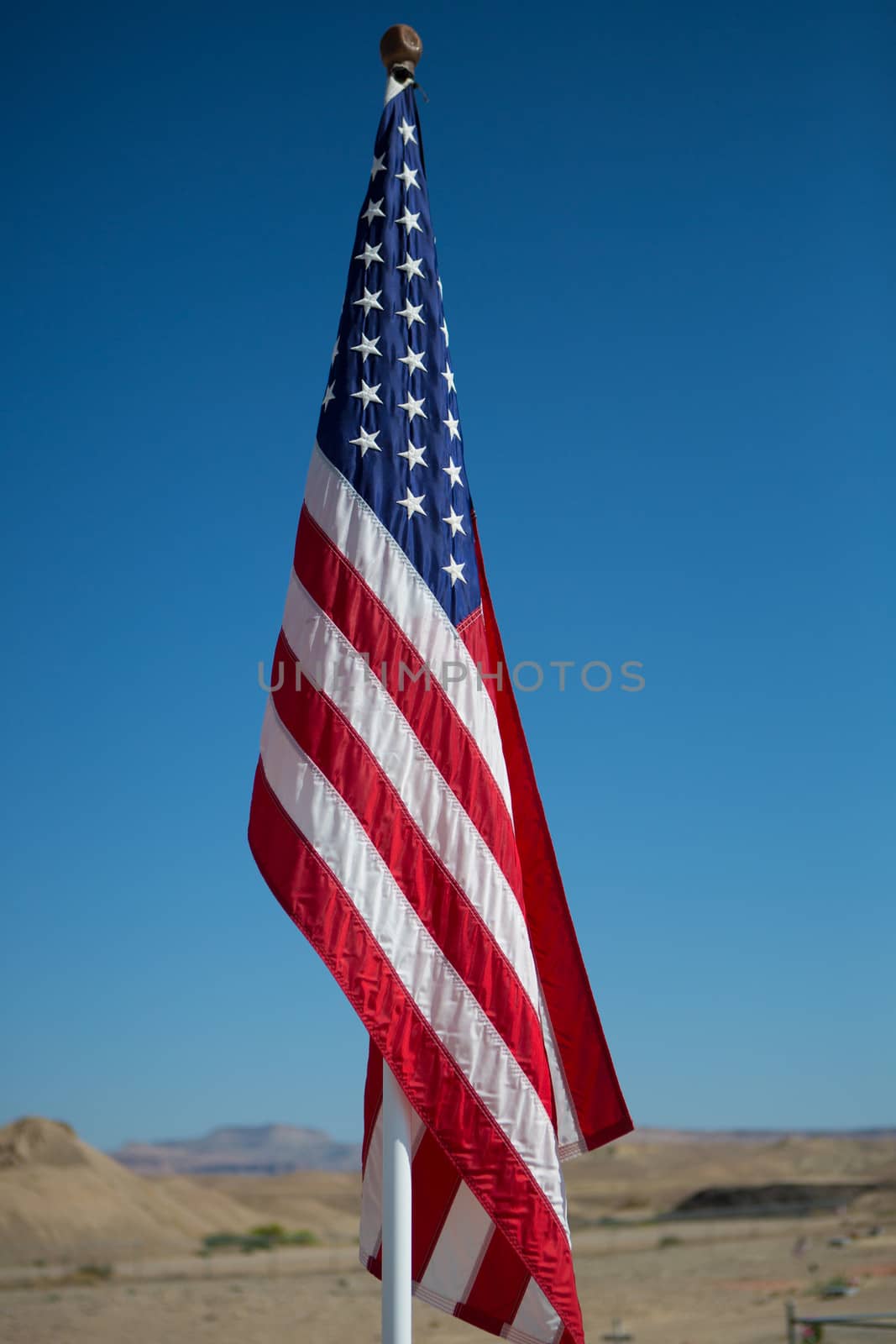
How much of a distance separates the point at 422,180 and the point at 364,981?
12.2ft

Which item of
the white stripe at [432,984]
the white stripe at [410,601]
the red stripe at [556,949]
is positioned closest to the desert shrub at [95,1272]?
the red stripe at [556,949]

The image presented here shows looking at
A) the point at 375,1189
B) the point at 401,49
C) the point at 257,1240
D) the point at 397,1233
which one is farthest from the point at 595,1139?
the point at 257,1240

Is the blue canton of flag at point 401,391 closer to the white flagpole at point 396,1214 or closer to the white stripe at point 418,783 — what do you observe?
the white stripe at point 418,783

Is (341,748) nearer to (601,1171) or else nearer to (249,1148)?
(601,1171)

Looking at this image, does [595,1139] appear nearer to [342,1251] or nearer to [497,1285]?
[497,1285]

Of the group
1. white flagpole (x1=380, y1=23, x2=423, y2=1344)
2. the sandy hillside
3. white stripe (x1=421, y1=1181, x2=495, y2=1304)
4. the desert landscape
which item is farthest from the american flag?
the sandy hillside

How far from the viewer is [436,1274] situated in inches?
203

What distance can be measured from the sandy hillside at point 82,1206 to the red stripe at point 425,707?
3349cm

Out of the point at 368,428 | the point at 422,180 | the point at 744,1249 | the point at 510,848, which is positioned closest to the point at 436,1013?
the point at 510,848

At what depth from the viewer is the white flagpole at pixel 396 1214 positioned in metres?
4.77

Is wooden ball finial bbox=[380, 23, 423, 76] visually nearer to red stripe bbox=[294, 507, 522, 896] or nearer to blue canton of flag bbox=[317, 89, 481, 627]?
blue canton of flag bbox=[317, 89, 481, 627]

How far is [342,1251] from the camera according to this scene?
113 feet

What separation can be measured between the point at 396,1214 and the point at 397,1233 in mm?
76

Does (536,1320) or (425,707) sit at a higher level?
(425,707)
